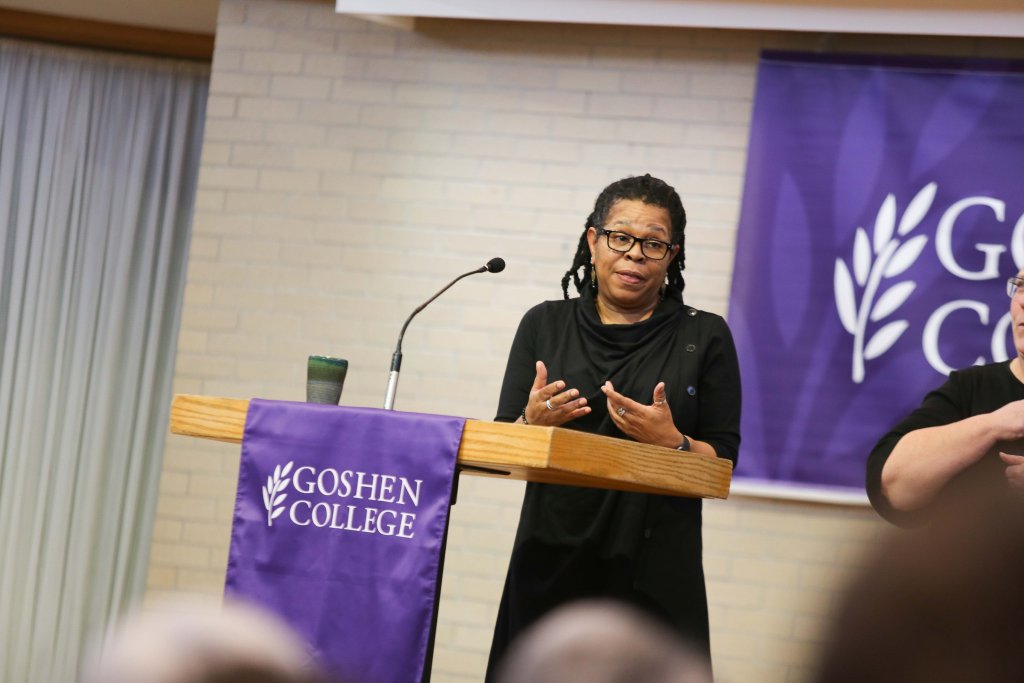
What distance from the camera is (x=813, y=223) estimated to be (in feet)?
14.3

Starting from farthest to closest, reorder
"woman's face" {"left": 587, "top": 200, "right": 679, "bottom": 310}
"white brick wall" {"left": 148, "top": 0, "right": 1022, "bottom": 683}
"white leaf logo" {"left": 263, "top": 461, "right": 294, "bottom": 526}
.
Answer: "white brick wall" {"left": 148, "top": 0, "right": 1022, "bottom": 683}
"woman's face" {"left": 587, "top": 200, "right": 679, "bottom": 310}
"white leaf logo" {"left": 263, "top": 461, "right": 294, "bottom": 526}

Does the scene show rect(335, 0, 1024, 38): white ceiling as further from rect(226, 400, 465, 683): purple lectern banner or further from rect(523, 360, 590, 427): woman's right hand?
rect(226, 400, 465, 683): purple lectern banner

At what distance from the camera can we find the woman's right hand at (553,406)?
219 cm

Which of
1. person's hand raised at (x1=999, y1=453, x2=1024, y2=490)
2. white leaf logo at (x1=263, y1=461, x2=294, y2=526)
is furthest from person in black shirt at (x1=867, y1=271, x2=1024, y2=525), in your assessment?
white leaf logo at (x1=263, y1=461, x2=294, y2=526)

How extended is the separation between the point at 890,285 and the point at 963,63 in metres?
0.80

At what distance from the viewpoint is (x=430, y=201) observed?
185 inches

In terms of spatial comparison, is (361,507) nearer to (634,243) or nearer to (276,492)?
(276,492)

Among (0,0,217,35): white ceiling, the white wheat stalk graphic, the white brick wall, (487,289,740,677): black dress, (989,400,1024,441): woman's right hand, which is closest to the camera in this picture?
(989,400,1024,441): woman's right hand

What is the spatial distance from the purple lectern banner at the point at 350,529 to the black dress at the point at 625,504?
45cm

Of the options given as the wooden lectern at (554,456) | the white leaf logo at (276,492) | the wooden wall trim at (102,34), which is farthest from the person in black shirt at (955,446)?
the wooden wall trim at (102,34)

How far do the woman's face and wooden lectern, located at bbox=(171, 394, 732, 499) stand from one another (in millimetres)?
472

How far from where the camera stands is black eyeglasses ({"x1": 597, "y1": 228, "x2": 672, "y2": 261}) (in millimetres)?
2631

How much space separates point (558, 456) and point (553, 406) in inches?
9.5

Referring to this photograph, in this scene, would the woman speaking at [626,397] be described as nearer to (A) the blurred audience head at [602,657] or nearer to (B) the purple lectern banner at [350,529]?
(B) the purple lectern banner at [350,529]
